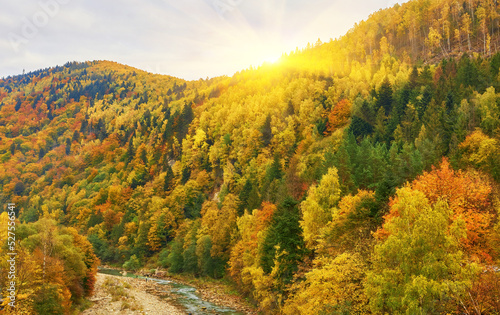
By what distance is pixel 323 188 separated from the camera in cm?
4659

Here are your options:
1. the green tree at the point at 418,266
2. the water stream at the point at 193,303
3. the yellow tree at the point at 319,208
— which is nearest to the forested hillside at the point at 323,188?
the green tree at the point at 418,266

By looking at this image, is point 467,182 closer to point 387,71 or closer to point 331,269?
point 331,269

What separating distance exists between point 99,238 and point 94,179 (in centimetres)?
5973

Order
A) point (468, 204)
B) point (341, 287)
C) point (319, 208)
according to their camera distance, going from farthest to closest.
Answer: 1. point (319, 208)
2. point (468, 204)
3. point (341, 287)

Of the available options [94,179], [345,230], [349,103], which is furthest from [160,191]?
[345,230]

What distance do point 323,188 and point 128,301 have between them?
3368 centimetres

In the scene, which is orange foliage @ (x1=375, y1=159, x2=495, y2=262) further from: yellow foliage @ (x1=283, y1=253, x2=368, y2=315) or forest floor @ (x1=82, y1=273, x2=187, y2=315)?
forest floor @ (x1=82, y1=273, x2=187, y2=315)

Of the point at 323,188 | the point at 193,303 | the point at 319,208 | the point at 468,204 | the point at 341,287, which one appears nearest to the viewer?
the point at 341,287

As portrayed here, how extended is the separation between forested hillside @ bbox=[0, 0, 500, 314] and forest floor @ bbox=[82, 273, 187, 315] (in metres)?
4.07

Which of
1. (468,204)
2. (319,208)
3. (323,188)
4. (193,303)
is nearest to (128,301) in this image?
(193,303)

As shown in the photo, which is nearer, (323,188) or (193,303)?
(323,188)

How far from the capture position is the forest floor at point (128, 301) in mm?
47031

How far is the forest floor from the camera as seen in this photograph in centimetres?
4703

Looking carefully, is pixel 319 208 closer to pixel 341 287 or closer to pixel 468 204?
pixel 341 287
